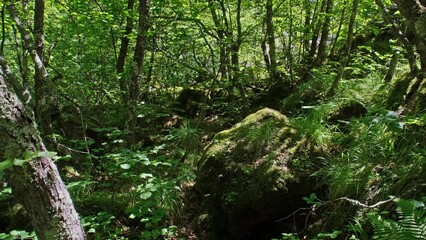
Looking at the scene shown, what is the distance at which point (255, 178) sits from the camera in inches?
177

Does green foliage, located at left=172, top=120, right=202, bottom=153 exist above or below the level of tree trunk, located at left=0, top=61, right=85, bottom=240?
below

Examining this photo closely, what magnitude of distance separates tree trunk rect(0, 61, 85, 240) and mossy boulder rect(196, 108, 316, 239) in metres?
2.77

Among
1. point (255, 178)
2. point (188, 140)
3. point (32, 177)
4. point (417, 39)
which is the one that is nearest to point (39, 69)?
point (188, 140)

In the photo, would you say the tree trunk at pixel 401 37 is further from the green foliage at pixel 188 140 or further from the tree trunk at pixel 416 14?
the green foliage at pixel 188 140

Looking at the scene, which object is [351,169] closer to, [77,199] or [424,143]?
[424,143]

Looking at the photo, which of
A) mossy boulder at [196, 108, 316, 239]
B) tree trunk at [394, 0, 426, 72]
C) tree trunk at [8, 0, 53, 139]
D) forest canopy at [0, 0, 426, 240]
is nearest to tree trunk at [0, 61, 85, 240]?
forest canopy at [0, 0, 426, 240]

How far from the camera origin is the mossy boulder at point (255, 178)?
14.1 feet

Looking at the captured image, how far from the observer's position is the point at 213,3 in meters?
6.75

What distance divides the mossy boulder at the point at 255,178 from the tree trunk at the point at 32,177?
2.77m

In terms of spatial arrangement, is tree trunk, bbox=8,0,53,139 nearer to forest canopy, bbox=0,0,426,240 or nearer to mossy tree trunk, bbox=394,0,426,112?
forest canopy, bbox=0,0,426,240

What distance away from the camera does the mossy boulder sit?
4.30 meters

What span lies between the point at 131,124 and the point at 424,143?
387 centimetres

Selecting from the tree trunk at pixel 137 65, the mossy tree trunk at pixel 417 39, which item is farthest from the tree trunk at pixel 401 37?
the tree trunk at pixel 137 65

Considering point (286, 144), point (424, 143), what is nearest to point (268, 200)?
point (286, 144)
